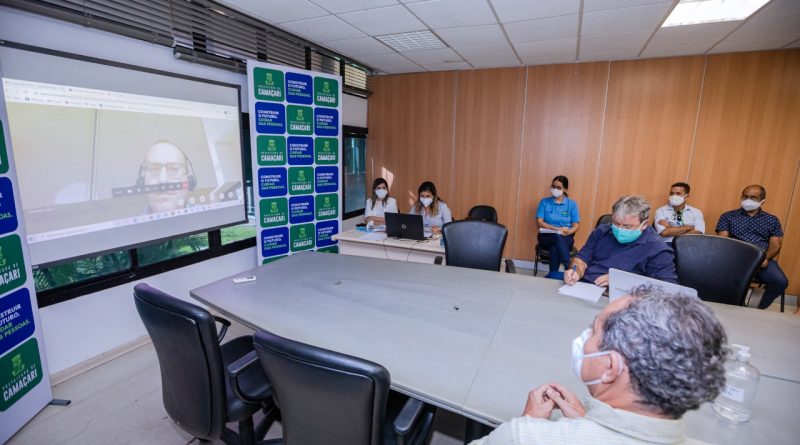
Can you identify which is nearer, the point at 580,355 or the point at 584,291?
the point at 580,355

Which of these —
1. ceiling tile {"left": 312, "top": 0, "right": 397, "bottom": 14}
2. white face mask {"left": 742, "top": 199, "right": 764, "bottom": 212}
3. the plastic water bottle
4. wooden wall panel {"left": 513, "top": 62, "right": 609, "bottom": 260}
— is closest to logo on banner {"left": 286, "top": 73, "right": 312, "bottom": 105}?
ceiling tile {"left": 312, "top": 0, "right": 397, "bottom": 14}

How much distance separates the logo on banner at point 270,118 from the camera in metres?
3.82

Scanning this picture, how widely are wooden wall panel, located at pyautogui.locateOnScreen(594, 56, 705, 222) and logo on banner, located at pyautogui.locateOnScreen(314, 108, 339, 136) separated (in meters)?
3.57

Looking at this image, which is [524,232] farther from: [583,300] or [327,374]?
[327,374]

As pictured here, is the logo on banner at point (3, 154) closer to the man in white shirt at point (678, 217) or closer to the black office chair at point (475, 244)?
the black office chair at point (475, 244)

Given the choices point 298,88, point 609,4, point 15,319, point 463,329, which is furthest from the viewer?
point 298,88

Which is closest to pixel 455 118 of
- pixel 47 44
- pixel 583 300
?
pixel 583 300

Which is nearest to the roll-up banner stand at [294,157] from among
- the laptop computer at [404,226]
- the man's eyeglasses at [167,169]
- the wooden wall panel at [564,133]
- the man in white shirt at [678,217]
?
the man's eyeglasses at [167,169]

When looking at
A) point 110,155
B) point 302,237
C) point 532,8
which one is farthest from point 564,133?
point 110,155

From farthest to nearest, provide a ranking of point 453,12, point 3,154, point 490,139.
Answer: point 490,139, point 453,12, point 3,154

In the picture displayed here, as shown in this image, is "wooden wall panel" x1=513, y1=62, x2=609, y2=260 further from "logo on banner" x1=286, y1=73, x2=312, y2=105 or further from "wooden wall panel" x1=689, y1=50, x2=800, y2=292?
"logo on banner" x1=286, y1=73, x2=312, y2=105

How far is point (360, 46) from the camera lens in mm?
4281

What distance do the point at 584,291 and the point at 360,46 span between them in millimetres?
3639

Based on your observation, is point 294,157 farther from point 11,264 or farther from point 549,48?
point 549,48
